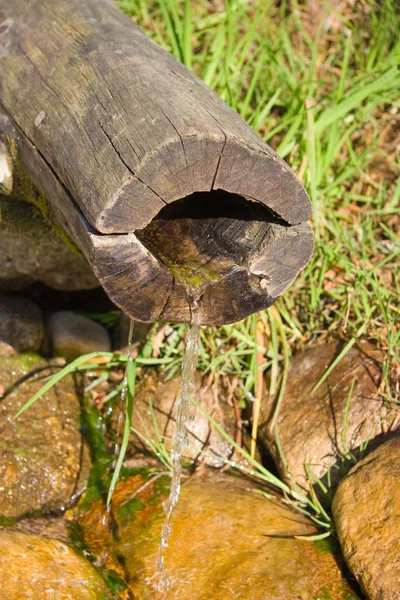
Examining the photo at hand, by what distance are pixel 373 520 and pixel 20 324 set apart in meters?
1.88

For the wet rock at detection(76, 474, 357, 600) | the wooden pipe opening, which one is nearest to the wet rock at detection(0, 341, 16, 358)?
the wet rock at detection(76, 474, 357, 600)

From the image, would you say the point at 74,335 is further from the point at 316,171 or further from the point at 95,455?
the point at 316,171

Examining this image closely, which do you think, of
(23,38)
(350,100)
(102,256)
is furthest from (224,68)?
(102,256)

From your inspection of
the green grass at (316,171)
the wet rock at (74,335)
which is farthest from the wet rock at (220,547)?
the wet rock at (74,335)

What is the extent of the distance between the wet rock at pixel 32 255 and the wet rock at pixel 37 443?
0.38 metres

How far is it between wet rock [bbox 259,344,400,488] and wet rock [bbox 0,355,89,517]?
842 millimetres

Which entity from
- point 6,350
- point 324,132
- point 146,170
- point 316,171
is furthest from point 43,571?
point 324,132

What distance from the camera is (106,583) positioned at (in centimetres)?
261

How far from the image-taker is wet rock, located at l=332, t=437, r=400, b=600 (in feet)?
7.91

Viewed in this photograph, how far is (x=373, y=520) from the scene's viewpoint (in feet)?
8.36

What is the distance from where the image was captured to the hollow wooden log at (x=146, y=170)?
83.0 inches

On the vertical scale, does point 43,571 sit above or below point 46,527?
above

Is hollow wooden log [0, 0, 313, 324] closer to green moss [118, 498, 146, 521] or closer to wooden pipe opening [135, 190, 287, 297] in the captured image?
wooden pipe opening [135, 190, 287, 297]

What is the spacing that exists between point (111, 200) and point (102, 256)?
0.54 feet
